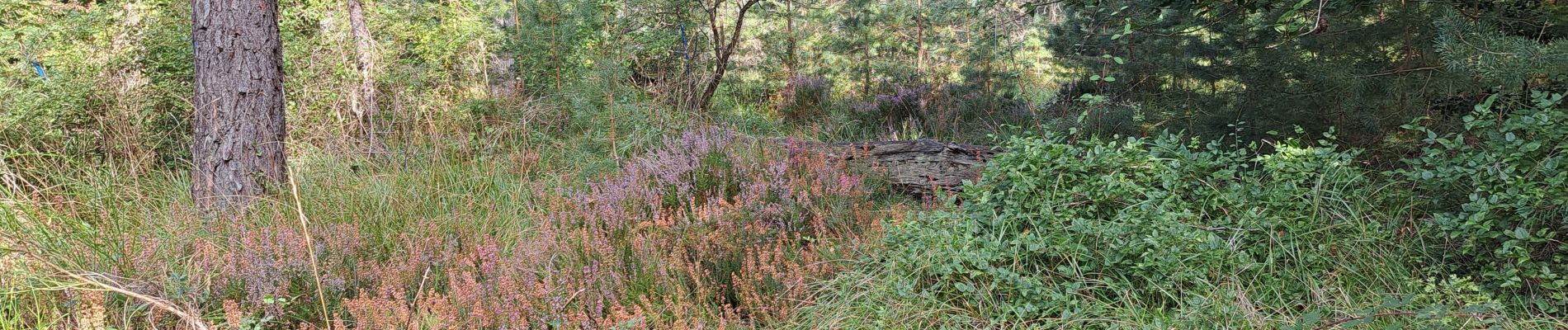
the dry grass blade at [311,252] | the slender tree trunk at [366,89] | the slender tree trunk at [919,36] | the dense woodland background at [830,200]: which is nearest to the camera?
the dry grass blade at [311,252]

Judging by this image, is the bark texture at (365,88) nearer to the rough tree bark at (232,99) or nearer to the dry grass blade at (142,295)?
the rough tree bark at (232,99)

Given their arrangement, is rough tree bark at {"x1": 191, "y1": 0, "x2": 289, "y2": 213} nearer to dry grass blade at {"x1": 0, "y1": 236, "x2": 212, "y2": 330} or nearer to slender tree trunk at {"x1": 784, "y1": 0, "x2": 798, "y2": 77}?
dry grass blade at {"x1": 0, "y1": 236, "x2": 212, "y2": 330}

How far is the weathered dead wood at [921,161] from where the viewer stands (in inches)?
181

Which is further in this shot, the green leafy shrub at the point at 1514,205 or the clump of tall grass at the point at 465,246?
the clump of tall grass at the point at 465,246

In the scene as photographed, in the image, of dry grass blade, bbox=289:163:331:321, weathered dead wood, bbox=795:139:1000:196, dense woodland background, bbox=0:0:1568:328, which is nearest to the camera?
dry grass blade, bbox=289:163:331:321

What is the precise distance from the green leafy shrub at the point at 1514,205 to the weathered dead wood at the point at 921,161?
2.07m

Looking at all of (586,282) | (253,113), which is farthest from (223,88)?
(586,282)

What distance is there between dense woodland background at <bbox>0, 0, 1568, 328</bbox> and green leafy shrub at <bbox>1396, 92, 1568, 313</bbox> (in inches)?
0.6

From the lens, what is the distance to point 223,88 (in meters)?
4.47

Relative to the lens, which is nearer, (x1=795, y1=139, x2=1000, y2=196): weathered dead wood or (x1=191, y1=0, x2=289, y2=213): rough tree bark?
(x1=191, y1=0, x2=289, y2=213): rough tree bark

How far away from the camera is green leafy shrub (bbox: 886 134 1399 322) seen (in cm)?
277

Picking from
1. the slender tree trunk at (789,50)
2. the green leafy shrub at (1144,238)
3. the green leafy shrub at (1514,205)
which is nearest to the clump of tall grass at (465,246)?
the green leafy shrub at (1144,238)

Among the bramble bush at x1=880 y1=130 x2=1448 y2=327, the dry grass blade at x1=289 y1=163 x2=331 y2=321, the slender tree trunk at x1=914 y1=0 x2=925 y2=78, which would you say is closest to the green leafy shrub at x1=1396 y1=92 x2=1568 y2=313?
the bramble bush at x1=880 y1=130 x2=1448 y2=327

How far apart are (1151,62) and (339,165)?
16.6 feet
